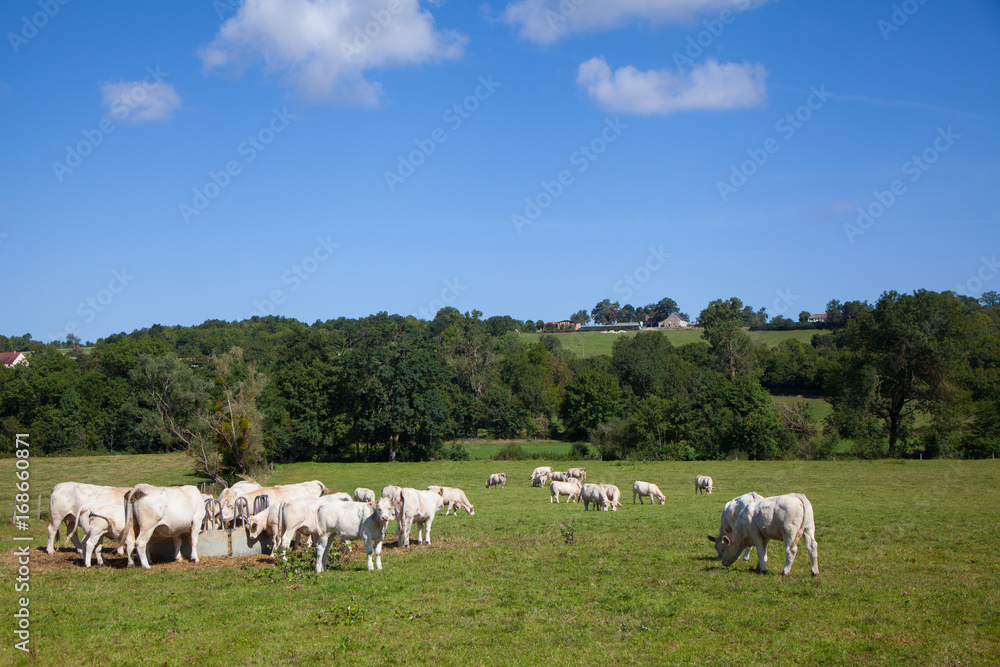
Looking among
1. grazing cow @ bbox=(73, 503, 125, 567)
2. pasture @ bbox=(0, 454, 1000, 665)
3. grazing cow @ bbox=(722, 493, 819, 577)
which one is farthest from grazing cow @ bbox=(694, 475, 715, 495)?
grazing cow @ bbox=(73, 503, 125, 567)

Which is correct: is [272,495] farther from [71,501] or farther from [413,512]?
[71,501]

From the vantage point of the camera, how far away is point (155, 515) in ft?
47.2

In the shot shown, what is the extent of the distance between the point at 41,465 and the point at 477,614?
55561mm

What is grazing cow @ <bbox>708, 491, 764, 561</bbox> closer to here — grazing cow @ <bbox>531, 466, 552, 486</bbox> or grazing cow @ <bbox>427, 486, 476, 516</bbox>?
grazing cow @ <bbox>427, 486, 476, 516</bbox>

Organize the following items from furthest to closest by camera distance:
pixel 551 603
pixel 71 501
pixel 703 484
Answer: pixel 703 484 → pixel 71 501 → pixel 551 603

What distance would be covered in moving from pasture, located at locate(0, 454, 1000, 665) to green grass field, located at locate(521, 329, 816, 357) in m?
106

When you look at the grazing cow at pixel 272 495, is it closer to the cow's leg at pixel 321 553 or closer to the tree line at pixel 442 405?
the cow's leg at pixel 321 553

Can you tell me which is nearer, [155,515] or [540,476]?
[155,515]

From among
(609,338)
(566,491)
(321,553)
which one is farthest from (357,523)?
(609,338)

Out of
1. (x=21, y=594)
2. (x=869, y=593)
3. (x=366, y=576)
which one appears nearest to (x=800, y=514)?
(x=869, y=593)

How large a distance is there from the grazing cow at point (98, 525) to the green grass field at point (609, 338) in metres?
110

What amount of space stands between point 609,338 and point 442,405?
295 ft

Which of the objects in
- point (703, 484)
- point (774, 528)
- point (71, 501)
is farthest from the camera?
point (703, 484)

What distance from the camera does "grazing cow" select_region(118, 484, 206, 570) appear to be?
14328mm
